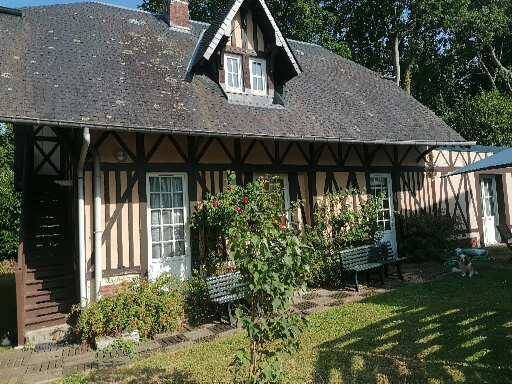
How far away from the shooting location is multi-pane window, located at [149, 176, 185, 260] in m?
7.86

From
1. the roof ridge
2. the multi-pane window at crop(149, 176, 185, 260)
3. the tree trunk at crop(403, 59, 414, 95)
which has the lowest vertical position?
the multi-pane window at crop(149, 176, 185, 260)

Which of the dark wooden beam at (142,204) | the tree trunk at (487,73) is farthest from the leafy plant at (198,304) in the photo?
the tree trunk at (487,73)

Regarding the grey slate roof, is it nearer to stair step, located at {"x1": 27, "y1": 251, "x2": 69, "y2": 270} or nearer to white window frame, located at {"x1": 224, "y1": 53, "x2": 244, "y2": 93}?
white window frame, located at {"x1": 224, "y1": 53, "x2": 244, "y2": 93}

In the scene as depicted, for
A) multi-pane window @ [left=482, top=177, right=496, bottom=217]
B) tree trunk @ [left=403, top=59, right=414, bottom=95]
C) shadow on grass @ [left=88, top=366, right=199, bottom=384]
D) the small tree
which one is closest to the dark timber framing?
multi-pane window @ [left=482, top=177, right=496, bottom=217]

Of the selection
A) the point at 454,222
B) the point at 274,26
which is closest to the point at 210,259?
the point at 274,26

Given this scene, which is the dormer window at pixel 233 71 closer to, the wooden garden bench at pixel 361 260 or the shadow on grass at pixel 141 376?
the wooden garden bench at pixel 361 260

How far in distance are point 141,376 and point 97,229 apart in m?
2.93

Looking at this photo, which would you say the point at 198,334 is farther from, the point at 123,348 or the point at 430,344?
the point at 430,344

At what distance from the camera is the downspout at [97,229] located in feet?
22.5

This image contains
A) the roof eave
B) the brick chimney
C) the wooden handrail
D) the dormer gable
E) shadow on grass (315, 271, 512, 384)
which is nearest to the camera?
shadow on grass (315, 271, 512, 384)

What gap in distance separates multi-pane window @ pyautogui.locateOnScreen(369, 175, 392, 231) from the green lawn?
A: 3970 mm

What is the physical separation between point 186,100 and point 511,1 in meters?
26.8

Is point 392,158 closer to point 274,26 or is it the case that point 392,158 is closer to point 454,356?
point 274,26

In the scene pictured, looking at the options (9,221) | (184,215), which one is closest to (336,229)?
(184,215)
